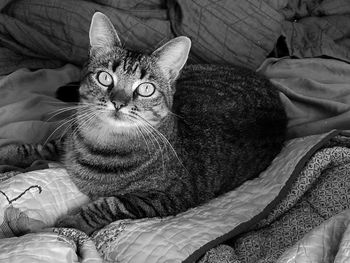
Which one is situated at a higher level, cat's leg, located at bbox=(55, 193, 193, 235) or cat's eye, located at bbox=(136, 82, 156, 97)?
cat's eye, located at bbox=(136, 82, 156, 97)

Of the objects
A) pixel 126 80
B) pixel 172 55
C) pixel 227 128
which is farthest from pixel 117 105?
pixel 227 128

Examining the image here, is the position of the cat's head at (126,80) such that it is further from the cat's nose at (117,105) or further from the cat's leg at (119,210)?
A: the cat's leg at (119,210)

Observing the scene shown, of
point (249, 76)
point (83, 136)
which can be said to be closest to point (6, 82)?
point (83, 136)

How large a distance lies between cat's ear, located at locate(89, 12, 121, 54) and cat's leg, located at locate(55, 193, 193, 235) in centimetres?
45

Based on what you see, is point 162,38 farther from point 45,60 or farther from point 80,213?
point 80,213

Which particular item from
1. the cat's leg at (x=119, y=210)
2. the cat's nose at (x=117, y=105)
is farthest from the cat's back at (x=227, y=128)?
the cat's nose at (x=117, y=105)

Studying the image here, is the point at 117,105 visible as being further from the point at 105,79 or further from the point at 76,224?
the point at 76,224

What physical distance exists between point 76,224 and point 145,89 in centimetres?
42

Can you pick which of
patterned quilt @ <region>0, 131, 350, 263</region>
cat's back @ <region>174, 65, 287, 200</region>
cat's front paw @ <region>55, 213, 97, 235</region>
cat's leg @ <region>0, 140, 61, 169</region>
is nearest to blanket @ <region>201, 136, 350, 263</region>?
patterned quilt @ <region>0, 131, 350, 263</region>

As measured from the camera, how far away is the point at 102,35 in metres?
1.50

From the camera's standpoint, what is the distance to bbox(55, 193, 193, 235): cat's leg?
1374 millimetres

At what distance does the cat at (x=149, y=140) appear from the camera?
1.42 m

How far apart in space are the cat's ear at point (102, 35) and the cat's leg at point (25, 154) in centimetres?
36

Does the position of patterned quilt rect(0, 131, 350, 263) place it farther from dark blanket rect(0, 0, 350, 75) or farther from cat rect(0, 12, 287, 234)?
dark blanket rect(0, 0, 350, 75)
